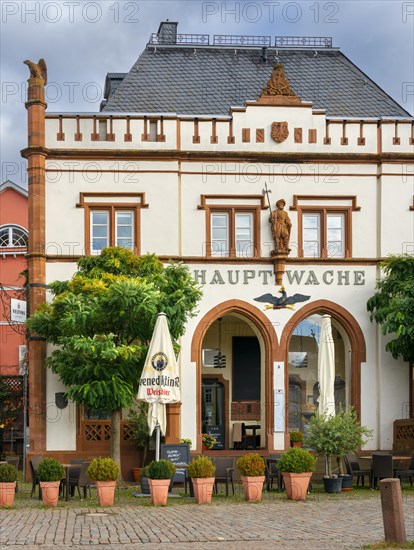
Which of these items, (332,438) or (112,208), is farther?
(112,208)

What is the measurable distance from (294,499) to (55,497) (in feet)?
16.9

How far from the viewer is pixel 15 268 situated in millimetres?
55156

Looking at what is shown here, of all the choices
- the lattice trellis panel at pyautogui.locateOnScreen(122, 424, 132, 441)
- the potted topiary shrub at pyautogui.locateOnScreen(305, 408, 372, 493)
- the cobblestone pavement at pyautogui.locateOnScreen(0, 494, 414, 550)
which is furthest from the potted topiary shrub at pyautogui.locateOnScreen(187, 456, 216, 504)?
the lattice trellis panel at pyautogui.locateOnScreen(122, 424, 132, 441)

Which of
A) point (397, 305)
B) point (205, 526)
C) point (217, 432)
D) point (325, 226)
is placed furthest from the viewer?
point (217, 432)

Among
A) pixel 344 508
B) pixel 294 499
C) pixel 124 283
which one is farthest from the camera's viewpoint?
pixel 124 283

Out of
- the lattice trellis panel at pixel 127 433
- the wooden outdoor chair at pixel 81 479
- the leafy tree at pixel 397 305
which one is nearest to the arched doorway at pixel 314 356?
the leafy tree at pixel 397 305

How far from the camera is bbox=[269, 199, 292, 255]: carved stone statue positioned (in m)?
35.1

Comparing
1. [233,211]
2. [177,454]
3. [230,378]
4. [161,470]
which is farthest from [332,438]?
[230,378]

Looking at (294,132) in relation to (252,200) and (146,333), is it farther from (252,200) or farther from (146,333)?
(146,333)

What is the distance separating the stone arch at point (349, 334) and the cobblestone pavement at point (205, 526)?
381 inches

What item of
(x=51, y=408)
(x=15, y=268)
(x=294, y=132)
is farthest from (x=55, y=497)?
(x=15, y=268)

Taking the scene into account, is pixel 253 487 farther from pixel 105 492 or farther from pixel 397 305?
pixel 397 305

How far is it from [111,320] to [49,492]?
22.4 feet

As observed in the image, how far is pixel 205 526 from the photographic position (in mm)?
20641
